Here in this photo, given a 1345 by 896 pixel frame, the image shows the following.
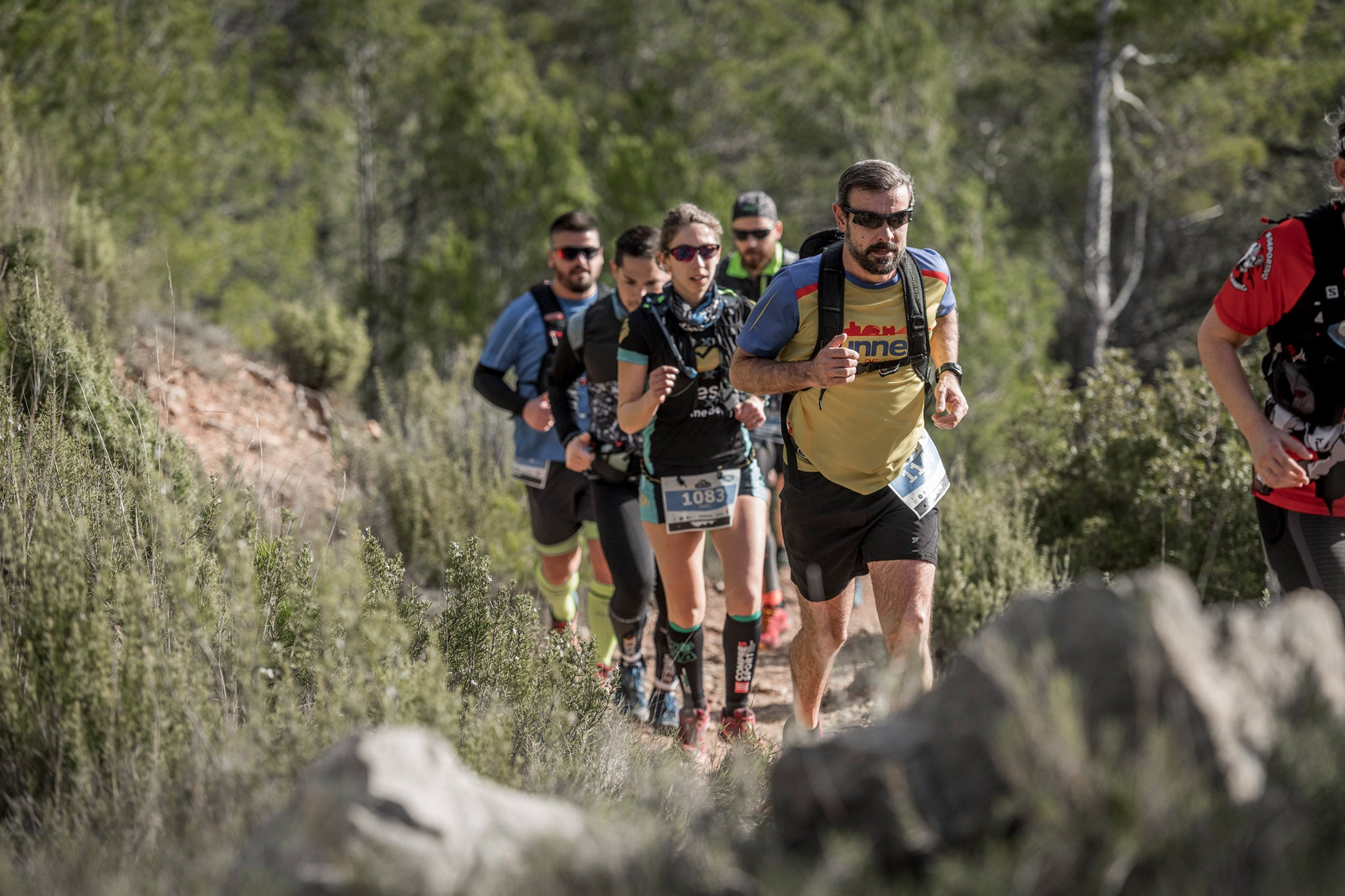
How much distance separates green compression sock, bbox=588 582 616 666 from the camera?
16.3 ft

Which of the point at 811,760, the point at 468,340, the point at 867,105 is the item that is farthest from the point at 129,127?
the point at 811,760

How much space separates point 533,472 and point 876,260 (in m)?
2.28

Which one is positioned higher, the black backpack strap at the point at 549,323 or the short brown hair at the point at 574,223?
the short brown hair at the point at 574,223

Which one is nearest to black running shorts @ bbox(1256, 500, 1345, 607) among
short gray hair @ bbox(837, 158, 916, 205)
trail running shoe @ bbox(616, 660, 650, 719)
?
short gray hair @ bbox(837, 158, 916, 205)

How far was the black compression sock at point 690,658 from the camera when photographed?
4.30m

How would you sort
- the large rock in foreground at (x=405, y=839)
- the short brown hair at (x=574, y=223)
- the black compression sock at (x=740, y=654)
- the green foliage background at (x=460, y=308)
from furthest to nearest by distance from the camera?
the short brown hair at (x=574, y=223) → the black compression sock at (x=740, y=654) → the green foliage background at (x=460, y=308) → the large rock in foreground at (x=405, y=839)

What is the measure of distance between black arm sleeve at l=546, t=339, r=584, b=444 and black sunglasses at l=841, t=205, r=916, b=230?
1.68 meters

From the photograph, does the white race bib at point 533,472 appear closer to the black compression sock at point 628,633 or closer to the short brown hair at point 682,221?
the black compression sock at point 628,633

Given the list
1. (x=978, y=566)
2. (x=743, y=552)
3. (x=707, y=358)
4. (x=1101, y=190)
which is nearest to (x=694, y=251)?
(x=707, y=358)

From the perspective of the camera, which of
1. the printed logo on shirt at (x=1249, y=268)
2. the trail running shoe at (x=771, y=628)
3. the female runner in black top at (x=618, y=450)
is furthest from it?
the trail running shoe at (x=771, y=628)

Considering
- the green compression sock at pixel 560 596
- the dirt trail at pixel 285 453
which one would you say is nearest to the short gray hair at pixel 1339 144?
the dirt trail at pixel 285 453

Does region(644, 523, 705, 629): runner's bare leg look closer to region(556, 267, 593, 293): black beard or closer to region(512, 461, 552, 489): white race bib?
region(512, 461, 552, 489): white race bib

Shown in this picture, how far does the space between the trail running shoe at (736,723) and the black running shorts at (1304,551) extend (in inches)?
74.6

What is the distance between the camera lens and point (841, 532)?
341 centimetres
